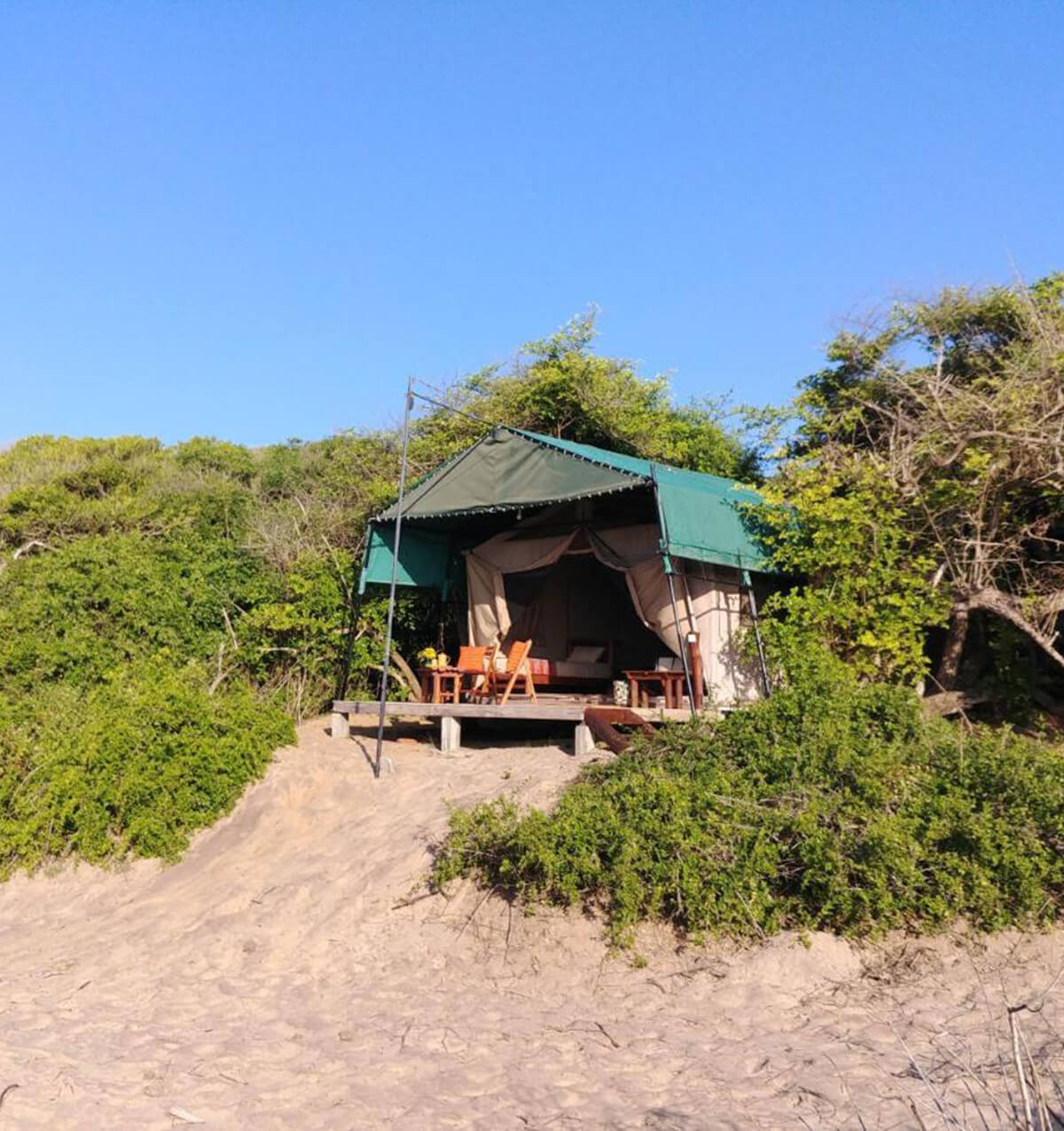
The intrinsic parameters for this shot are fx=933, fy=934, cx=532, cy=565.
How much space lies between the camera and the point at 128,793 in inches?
300

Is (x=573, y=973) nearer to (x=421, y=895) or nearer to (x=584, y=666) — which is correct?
(x=421, y=895)

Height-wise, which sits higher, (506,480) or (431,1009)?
(506,480)

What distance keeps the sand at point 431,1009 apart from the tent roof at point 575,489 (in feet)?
9.50

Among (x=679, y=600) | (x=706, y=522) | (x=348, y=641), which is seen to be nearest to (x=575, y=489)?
(x=706, y=522)

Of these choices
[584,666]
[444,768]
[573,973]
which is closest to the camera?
[573,973]

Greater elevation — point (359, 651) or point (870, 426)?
point (870, 426)

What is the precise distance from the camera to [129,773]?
7656 mm

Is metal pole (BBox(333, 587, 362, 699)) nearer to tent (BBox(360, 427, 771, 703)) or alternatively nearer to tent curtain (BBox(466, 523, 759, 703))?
tent (BBox(360, 427, 771, 703))

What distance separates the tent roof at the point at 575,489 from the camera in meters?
8.77

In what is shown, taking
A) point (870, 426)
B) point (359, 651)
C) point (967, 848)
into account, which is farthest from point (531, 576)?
point (967, 848)

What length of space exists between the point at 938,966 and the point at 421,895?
3.11 m

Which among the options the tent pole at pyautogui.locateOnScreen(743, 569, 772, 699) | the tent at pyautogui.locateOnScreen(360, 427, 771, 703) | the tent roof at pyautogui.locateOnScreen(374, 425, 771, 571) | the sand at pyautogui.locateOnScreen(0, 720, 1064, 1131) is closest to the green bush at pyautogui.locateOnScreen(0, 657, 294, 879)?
the sand at pyautogui.locateOnScreen(0, 720, 1064, 1131)

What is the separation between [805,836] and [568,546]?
5.54 metres

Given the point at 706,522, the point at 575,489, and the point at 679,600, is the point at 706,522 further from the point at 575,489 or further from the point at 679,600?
the point at 575,489
